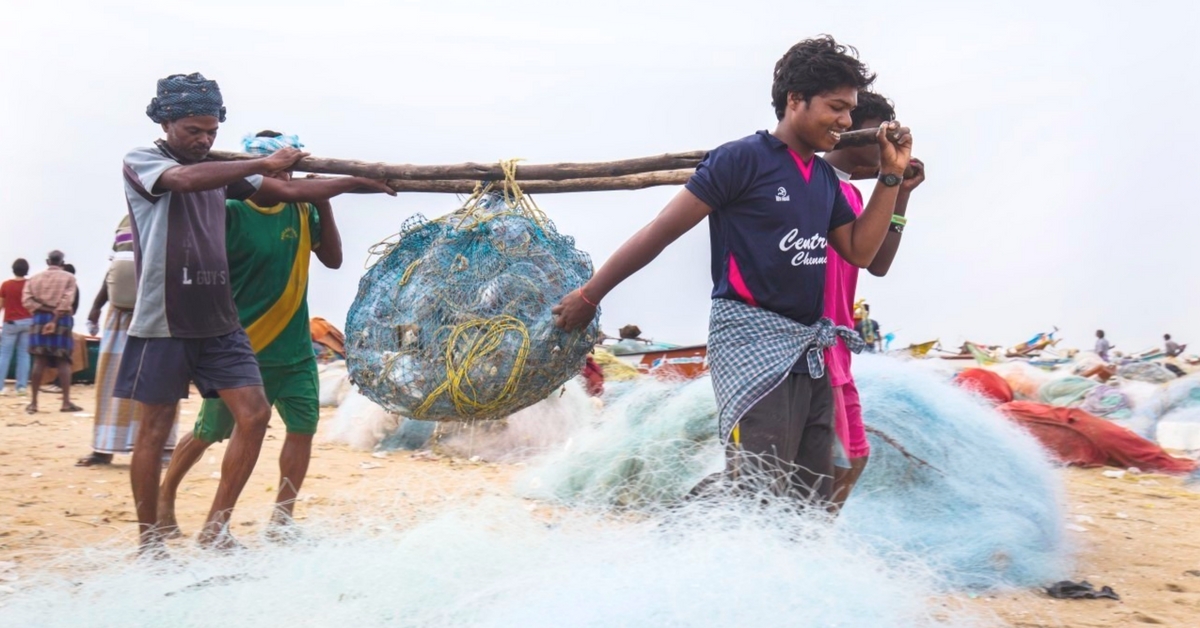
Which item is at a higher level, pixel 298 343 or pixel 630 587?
pixel 298 343

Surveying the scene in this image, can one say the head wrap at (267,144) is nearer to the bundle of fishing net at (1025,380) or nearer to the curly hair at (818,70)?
the curly hair at (818,70)

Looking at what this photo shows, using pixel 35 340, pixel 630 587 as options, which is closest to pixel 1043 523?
pixel 630 587

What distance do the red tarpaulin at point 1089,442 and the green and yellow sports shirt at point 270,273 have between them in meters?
5.71

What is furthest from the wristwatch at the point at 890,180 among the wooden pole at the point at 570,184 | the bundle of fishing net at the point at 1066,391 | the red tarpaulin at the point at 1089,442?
the bundle of fishing net at the point at 1066,391

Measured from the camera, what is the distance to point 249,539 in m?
4.52

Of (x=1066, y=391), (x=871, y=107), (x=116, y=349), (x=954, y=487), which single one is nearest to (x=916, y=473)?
(x=954, y=487)

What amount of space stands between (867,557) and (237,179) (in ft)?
8.72

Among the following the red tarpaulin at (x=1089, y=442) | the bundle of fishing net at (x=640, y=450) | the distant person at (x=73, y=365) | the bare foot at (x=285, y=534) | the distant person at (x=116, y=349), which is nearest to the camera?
the bare foot at (x=285, y=534)

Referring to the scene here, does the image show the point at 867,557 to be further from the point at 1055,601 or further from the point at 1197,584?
the point at 1197,584

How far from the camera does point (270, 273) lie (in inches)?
185

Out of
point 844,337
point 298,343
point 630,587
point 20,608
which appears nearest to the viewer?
point 630,587

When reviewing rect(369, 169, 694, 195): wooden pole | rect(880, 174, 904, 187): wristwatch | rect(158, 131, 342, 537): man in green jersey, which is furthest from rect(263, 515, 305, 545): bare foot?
rect(880, 174, 904, 187): wristwatch

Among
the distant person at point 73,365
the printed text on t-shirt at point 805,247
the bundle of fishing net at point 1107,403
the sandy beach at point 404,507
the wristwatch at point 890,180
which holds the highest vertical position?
the wristwatch at point 890,180

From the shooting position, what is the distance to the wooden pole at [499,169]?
4152 mm
